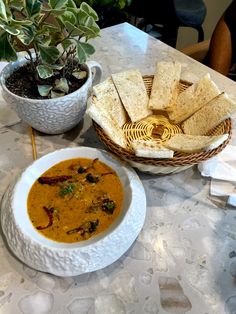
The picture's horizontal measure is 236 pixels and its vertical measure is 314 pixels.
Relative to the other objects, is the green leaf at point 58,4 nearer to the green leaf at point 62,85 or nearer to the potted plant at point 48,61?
the potted plant at point 48,61

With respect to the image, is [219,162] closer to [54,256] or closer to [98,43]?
[54,256]

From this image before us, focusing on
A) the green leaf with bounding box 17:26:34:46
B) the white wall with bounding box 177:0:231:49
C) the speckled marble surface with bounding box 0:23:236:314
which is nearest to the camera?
the speckled marble surface with bounding box 0:23:236:314

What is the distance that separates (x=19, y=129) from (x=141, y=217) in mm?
431

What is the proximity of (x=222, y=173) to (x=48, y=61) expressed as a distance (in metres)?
0.44

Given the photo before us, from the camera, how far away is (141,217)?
0.65 m

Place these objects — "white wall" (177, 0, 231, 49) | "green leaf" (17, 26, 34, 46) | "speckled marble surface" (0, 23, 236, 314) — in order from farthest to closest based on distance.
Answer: "white wall" (177, 0, 231, 49)
"green leaf" (17, 26, 34, 46)
"speckled marble surface" (0, 23, 236, 314)

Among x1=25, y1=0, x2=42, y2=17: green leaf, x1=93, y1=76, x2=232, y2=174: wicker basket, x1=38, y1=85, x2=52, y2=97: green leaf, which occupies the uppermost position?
x1=25, y1=0, x2=42, y2=17: green leaf

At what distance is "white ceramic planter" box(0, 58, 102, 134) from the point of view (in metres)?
0.76

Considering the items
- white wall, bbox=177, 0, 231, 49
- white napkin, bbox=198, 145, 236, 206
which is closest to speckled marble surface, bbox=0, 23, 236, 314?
white napkin, bbox=198, 145, 236, 206

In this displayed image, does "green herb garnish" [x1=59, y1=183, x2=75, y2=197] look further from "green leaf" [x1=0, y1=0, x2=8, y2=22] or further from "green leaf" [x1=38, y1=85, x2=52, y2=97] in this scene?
"green leaf" [x1=0, y1=0, x2=8, y2=22]

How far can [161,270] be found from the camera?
0.63m

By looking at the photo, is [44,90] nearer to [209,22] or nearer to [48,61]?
[48,61]

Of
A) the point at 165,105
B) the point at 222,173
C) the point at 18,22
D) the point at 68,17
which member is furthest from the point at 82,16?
the point at 222,173

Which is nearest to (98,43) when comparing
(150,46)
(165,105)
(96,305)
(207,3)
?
(150,46)
